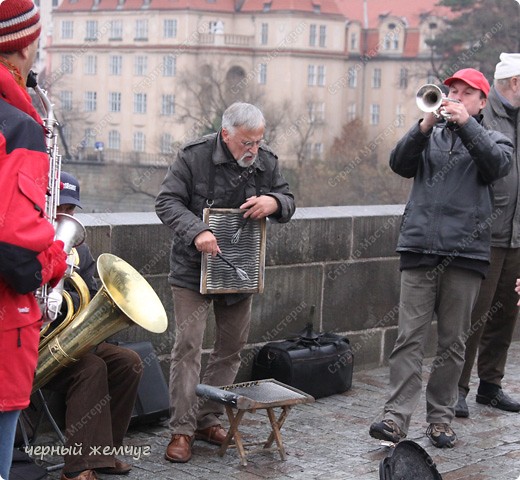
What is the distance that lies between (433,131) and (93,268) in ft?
6.20

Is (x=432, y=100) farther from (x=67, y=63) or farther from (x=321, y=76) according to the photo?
(x=321, y=76)

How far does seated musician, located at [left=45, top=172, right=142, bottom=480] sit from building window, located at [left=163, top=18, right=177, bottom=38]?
315 ft

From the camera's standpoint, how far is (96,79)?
319 feet

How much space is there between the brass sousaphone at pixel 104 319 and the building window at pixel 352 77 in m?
99.3

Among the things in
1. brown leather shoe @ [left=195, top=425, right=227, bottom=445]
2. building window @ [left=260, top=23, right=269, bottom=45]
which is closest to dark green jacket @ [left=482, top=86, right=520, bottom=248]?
brown leather shoe @ [left=195, top=425, right=227, bottom=445]

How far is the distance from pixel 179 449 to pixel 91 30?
329ft

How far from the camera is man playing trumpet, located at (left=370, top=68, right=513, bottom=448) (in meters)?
5.70

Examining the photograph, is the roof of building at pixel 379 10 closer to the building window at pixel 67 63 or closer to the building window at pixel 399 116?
the building window at pixel 399 116

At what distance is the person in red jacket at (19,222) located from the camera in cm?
334

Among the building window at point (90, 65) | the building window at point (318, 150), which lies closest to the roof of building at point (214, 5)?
the building window at point (90, 65)

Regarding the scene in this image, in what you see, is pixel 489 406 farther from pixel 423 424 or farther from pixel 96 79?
pixel 96 79

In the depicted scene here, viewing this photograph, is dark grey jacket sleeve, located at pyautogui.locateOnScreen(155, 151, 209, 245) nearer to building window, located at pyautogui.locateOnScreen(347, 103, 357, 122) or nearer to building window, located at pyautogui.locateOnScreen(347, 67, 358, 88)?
building window, located at pyautogui.locateOnScreen(347, 103, 357, 122)

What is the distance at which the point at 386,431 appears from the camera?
18.4 ft

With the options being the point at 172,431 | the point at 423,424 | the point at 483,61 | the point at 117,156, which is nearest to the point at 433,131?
the point at 423,424
